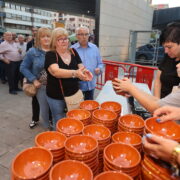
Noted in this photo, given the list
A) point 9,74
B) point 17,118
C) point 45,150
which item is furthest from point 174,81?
point 9,74

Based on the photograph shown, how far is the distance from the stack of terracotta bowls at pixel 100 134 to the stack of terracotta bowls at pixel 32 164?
357mm

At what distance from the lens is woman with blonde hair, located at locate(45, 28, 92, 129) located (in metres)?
→ 1.99

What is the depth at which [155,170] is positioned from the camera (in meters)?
0.86

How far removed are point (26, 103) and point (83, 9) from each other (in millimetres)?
11467

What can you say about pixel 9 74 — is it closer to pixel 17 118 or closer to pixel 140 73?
pixel 17 118

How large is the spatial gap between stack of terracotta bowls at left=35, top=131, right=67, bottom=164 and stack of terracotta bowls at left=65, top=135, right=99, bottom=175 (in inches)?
2.6

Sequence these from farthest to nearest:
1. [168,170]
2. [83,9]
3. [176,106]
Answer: [83,9] < [176,106] < [168,170]

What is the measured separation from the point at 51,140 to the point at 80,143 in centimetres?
22

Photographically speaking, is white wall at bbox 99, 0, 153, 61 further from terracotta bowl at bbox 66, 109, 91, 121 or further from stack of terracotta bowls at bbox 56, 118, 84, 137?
stack of terracotta bowls at bbox 56, 118, 84, 137

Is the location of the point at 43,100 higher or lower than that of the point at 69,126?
lower

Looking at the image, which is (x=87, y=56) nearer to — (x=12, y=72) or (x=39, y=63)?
(x=39, y=63)

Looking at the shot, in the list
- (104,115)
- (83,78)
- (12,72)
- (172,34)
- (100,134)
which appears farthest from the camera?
(12,72)

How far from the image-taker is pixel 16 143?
3.11 m

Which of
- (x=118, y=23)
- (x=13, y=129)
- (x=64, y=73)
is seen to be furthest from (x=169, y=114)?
(x=118, y=23)
